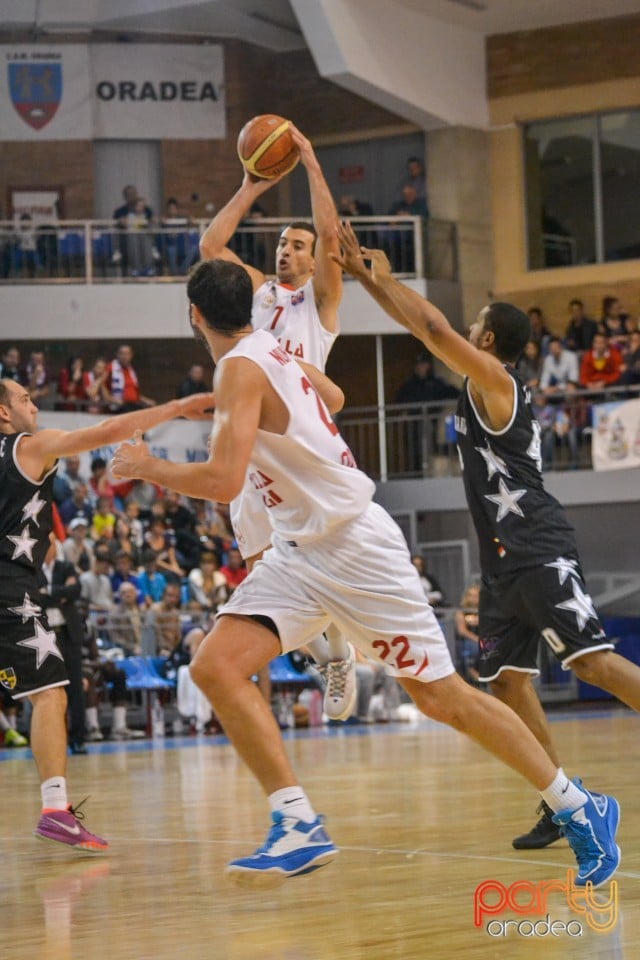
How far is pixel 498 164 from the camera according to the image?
25.8 metres

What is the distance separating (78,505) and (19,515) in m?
11.7

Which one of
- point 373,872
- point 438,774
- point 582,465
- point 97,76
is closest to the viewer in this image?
point 373,872

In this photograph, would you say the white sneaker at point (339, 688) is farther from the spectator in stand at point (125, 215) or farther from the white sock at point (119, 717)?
the spectator in stand at point (125, 215)

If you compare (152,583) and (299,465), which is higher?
(299,465)

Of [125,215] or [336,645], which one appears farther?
[125,215]

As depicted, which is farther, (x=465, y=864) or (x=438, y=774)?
(x=438, y=774)

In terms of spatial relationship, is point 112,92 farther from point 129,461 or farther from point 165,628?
point 129,461

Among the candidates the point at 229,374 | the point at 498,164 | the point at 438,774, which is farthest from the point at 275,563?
the point at 498,164

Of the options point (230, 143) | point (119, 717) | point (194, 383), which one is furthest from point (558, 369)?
Answer: point (119, 717)

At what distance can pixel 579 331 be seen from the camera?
22.4 metres

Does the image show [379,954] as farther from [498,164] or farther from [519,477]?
[498,164]

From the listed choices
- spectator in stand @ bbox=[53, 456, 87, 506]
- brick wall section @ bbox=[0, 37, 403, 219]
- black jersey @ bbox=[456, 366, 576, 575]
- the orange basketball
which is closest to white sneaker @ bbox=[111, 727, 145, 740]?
spectator in stand @ bbox=[53, 456, 87, 506]

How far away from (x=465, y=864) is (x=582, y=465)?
52.5ft

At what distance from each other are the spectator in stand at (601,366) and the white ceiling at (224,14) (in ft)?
20.6
